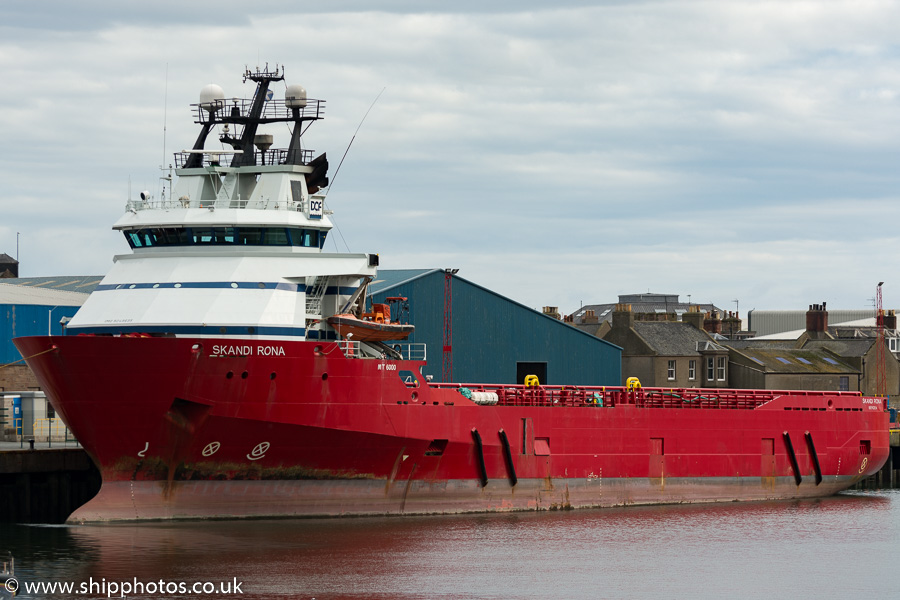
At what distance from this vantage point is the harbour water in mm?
23906

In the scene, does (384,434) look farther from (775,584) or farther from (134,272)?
(775,584)

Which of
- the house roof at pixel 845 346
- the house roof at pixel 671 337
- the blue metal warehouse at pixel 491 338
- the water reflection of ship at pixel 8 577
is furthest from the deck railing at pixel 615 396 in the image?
the house roof at pixel 845 346

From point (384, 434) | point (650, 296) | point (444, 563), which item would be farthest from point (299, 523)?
point (650, 296)

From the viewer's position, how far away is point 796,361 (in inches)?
2638

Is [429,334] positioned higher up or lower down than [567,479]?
higher up

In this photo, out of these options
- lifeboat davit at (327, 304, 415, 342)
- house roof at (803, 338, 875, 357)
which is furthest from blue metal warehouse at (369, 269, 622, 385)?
house roof at (803, 338, 875, 357)

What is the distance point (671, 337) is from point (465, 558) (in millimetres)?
40086

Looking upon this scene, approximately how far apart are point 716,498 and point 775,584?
12997 mm

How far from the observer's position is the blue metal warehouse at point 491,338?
4684 cm

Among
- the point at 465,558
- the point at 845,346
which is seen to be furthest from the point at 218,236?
the point at 845,346

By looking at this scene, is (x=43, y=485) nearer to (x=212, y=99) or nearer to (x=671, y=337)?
(x=212, y=99)

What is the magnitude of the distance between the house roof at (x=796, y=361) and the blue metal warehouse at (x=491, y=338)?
1244cm

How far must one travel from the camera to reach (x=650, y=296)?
346 feet

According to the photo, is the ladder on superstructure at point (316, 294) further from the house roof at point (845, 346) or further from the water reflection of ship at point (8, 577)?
the house roof at point (845, 346)
